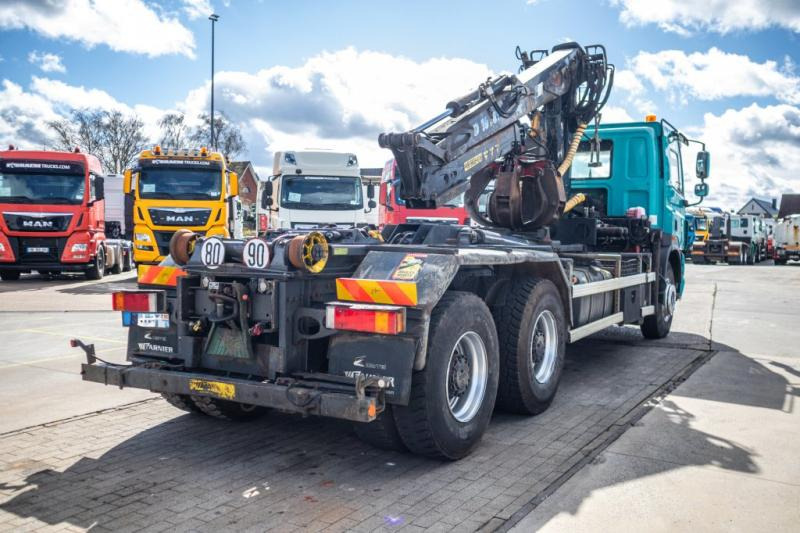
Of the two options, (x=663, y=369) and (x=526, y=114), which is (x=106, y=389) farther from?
(x=663, y=369)

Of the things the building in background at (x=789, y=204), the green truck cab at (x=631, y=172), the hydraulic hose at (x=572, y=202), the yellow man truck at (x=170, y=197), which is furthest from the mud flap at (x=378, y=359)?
the building in background at (x=789, y=204)

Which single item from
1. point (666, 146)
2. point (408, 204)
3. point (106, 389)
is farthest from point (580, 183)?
point (106, 389)

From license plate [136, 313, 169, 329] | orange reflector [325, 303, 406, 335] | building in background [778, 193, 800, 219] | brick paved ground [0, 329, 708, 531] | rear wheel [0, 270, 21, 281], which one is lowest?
brick paved ground [0, 329, 708, 531]

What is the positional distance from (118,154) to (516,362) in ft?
150

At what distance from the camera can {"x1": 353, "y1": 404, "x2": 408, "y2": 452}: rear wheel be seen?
4.35 meters

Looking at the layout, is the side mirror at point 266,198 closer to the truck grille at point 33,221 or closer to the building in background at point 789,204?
the truck grille at point 33,221

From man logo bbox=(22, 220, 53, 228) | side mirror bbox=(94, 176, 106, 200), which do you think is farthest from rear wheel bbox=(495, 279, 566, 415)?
side mirror bbox=(94, 176, 106, 200)

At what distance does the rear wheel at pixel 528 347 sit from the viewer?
538 centimetres

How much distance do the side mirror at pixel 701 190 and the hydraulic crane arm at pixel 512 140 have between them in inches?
97.1

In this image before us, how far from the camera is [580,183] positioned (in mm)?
9422

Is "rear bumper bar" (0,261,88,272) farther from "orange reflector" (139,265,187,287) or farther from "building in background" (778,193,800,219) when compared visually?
"building in background" (778,193,800,219)

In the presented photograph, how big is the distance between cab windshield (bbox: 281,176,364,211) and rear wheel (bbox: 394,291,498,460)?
12744 millimetres

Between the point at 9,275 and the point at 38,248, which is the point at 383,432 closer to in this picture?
the point at 38,248

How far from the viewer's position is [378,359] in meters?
4.17
